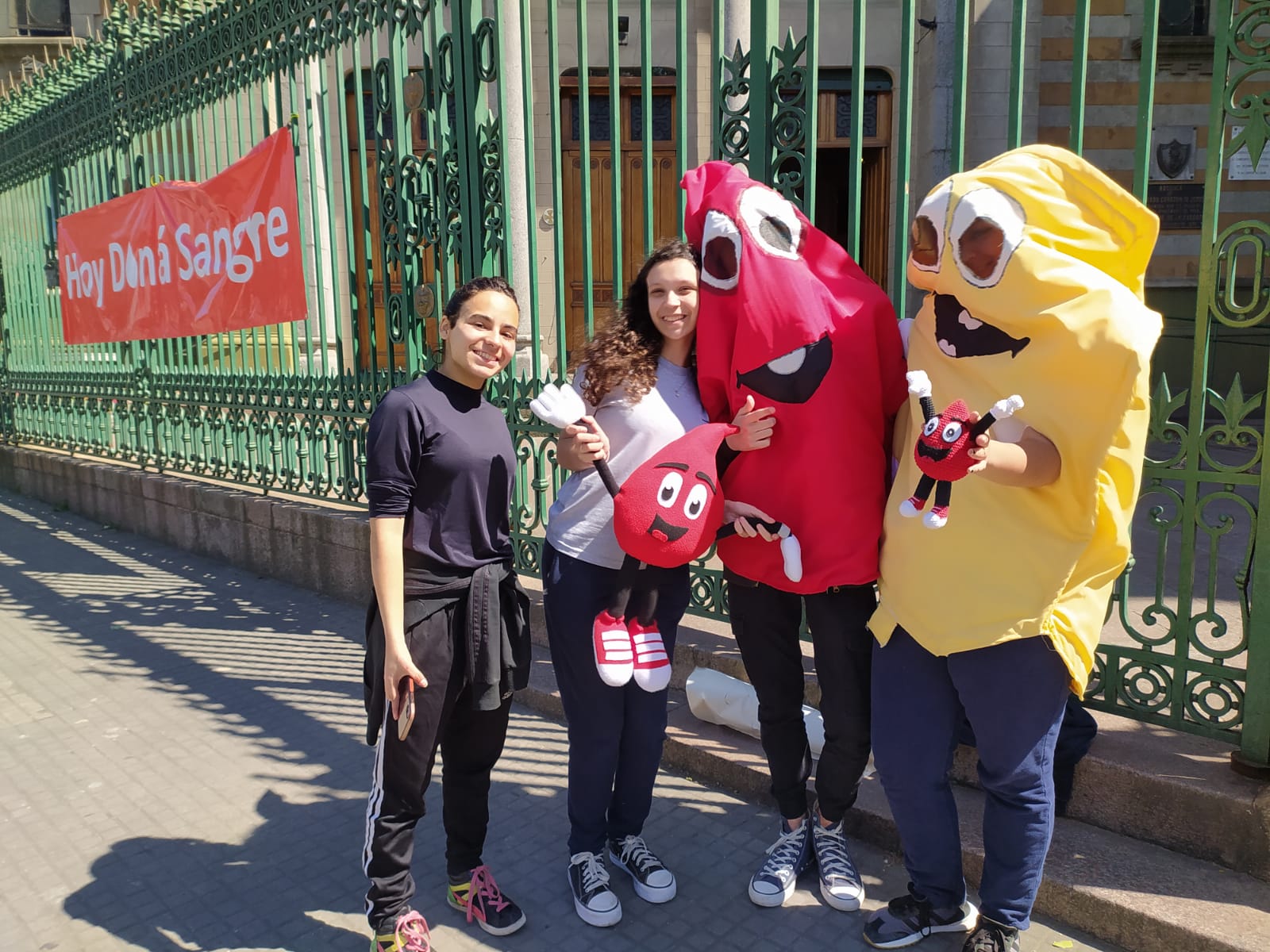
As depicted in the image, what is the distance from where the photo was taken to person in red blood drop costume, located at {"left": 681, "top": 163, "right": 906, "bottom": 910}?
240 cm

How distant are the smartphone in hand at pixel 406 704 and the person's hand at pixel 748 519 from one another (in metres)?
0.94

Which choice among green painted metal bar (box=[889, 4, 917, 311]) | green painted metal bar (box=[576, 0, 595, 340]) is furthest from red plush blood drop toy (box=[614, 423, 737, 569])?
green painted metal bar (box=[576, 0, 595, 340])

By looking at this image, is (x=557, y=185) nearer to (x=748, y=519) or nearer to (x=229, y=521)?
(x=748, y=519)

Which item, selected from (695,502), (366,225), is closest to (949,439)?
(695,502)

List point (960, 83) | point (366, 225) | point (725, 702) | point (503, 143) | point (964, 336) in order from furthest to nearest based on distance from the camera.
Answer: point (366, 225)
point (503, 143)
point (725, 702)
point (960, 83)
point (964, 336)

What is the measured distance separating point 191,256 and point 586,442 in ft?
18.6

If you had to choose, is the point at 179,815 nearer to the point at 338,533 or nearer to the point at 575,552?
the point at 575,552

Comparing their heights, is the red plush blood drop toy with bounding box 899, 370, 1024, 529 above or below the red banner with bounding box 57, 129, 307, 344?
below

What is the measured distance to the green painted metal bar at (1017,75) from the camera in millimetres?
2982

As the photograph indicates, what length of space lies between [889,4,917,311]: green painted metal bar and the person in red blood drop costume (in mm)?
816

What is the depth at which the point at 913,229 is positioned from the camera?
230cm

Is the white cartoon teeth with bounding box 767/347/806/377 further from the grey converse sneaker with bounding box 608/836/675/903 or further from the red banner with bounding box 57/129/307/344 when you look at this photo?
the red banner with bounding box 57/129/307/344

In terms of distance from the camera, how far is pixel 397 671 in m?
2.36

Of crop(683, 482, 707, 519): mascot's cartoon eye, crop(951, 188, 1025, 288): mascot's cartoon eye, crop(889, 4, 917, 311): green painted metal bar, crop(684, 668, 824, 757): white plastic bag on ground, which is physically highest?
crop(889, 4, 917, 311): green painted metal bar
